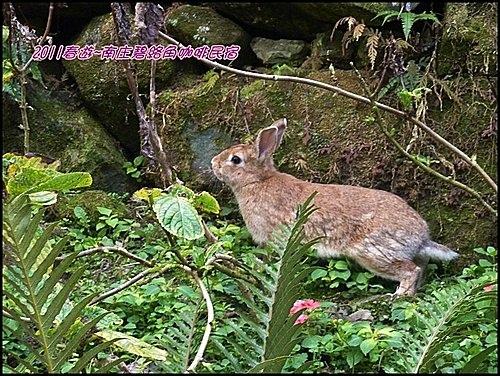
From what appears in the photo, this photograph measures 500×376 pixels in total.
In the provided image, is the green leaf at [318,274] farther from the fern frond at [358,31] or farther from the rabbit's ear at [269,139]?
the fern frond at [358,31]

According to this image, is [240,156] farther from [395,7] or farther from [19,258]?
[19,258]

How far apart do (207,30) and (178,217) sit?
3492 mm

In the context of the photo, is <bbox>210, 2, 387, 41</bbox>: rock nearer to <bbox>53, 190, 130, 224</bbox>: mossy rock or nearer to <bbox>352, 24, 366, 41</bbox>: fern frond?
<bbox>352, 24, 366, 41</bbox>: fern frond

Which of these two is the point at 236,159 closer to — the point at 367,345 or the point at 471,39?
the point at 471,39

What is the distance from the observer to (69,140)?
218 inches

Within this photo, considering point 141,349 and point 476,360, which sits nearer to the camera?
point 476,360

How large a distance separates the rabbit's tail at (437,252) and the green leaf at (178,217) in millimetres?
2193

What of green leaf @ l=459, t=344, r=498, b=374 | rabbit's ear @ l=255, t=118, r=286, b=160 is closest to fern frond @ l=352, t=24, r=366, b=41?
rabbit's ear @ l=255, t=118, r=286, b=160

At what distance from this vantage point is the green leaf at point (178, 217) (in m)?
2.26

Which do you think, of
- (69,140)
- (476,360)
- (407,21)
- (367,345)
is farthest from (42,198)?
(69,140)

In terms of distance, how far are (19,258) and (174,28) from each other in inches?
182

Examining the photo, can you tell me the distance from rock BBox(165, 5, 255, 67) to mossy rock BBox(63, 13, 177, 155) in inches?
11.2

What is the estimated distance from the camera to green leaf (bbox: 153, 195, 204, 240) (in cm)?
226

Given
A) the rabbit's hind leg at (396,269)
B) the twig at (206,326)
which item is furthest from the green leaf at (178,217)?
the rabbit's hind leg at (396,269)
